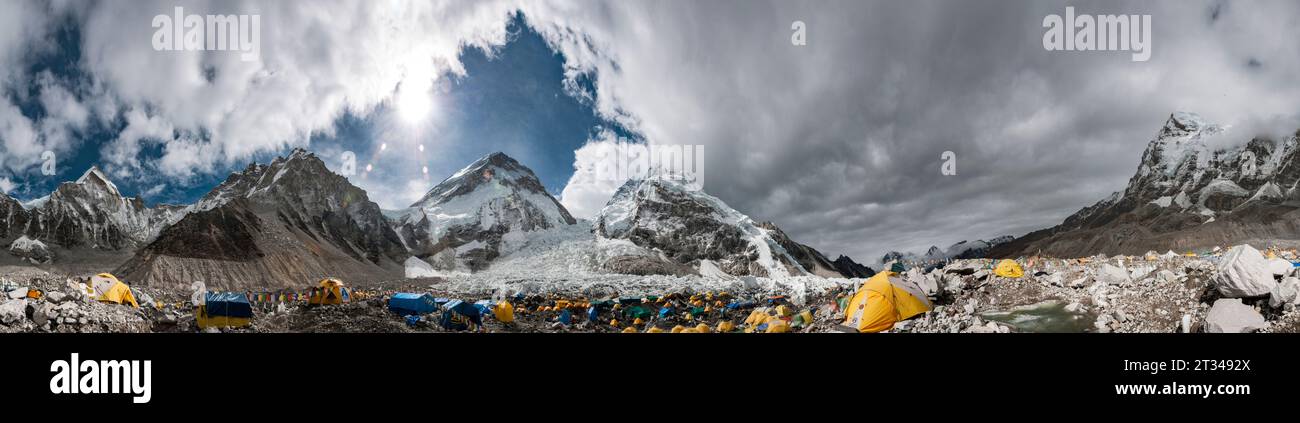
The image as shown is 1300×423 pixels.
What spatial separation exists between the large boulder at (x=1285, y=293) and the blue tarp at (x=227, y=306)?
94.9 feet

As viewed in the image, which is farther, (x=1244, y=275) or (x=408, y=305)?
(x=408, y=305)

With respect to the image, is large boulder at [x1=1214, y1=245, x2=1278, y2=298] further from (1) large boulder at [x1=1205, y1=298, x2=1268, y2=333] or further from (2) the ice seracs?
(2) the ice seracs

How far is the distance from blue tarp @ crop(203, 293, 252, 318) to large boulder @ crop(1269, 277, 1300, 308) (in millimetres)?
28911

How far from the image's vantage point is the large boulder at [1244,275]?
942 cm

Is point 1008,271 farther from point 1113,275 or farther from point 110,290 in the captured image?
point 110,290

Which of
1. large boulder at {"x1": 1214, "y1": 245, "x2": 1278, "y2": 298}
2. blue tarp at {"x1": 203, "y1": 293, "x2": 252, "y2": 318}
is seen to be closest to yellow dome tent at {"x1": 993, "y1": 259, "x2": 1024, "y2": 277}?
large boulder at {"x1": 1214, "y1": 245, "x2": 1278, "y2": 298}

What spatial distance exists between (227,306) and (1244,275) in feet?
96.2

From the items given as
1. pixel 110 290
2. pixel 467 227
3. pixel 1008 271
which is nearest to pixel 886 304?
pixel 1008 271

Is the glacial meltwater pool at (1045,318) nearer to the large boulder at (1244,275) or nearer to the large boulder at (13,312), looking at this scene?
the large boulder at (1244,275)

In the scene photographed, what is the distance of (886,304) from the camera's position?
15047mm
